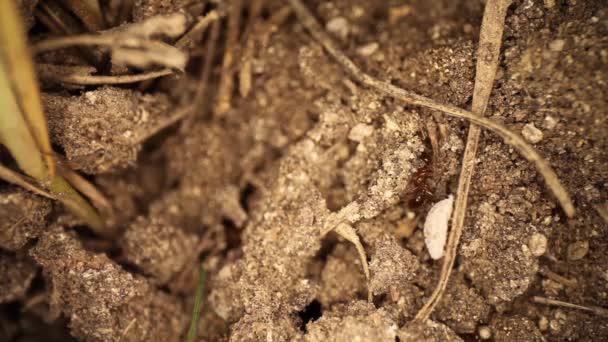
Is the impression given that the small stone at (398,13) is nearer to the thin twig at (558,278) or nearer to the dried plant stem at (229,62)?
the dried plant stem at (229,62)

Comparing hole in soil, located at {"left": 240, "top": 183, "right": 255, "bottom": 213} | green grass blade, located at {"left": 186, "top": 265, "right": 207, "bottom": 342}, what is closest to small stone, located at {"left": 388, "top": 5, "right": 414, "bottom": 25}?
hole in soil, located at {"left": 240, "top": 183, "right": 255, "bottom": 213}

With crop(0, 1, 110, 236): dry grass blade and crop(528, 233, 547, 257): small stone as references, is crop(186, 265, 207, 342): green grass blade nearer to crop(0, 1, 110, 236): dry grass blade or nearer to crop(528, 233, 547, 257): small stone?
crop(0, 1, 110, 236): dry grass blade

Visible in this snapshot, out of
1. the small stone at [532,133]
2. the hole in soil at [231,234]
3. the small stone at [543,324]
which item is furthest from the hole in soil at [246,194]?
the small stone at [543,324]

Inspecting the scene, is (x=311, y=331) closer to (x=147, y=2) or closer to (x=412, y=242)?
(x=412, y=242)

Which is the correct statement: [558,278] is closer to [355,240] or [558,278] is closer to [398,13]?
[355,240]

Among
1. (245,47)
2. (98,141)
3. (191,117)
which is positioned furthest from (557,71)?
(98,141)
